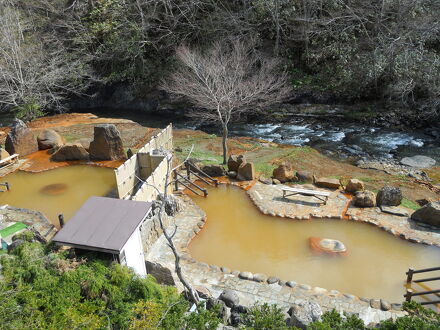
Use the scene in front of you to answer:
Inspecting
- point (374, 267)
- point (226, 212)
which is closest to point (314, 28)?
point (226, 212)

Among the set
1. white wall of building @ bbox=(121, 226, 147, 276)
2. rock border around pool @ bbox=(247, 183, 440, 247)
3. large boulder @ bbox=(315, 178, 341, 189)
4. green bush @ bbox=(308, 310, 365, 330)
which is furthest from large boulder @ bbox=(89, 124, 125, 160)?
green bush @ bbox=(308, 310, 365, 330)

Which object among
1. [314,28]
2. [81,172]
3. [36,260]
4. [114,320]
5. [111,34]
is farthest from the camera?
[111,34]

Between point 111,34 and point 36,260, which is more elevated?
point 111,34

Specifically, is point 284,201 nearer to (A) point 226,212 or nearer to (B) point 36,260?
(A) point 226,212

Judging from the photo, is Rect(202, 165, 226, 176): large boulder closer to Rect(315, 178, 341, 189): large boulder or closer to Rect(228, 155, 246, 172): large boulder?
Rect(228, 155, 246, 172): large boulder

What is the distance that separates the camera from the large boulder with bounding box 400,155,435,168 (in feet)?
65.5

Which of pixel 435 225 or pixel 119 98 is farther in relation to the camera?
pixel 119 98

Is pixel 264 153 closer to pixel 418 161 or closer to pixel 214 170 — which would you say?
pixel 214 170

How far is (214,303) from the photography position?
9.01 meters

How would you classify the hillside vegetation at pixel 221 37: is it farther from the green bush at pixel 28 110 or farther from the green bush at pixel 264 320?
the green bush at pixel 264 320

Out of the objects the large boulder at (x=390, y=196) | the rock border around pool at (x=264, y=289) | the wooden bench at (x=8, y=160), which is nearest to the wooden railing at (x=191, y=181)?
the rock border around pool at (x=264, y=289)

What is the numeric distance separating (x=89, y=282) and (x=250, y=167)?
31.7ft

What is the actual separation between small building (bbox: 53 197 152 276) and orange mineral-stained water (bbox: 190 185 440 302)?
119 inches

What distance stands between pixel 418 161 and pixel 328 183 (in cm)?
734
